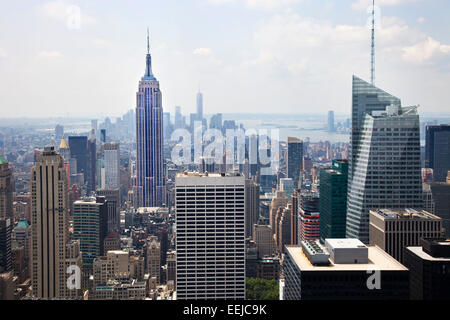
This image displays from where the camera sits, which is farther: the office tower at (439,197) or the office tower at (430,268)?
the office tower at (439,197)

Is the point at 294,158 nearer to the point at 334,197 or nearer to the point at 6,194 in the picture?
the point at 334,197

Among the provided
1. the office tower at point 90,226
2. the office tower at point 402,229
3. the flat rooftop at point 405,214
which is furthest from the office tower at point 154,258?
the flat rooftop at point 405,214

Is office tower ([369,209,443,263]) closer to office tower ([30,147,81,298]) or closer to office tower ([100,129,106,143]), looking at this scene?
office tower ([100,129,106,143])

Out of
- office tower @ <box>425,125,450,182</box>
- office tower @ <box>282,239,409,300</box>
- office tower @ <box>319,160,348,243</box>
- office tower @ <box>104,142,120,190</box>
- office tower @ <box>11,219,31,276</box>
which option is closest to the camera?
office tower @ <box>282,239,409,300</box>

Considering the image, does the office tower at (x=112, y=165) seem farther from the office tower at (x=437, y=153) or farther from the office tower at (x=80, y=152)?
the office tower at (x=437, y=153)

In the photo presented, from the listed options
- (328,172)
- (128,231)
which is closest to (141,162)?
(128,231)

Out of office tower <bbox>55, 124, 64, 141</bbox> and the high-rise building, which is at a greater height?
office tower <bbox>55, 124, 64, 141</bbox>

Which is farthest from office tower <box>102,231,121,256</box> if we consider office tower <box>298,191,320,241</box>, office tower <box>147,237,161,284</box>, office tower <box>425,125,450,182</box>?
office tower <box>425,125,450,182</box>
